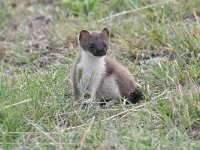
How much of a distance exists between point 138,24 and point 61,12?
2474 millimetres

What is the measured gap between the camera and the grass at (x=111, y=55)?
5.59 metres

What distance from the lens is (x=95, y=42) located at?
699cm

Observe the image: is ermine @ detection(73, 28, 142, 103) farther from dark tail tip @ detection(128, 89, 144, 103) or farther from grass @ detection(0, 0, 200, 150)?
grass @ detection(0, 0, 200, 150)

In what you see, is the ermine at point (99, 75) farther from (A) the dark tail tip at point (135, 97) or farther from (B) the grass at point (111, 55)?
(B) the grass at point (111, 55)

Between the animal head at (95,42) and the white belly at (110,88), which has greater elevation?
the animal head at (95,42)

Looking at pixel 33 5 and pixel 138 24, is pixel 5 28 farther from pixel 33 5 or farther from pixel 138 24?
pixel 138 24

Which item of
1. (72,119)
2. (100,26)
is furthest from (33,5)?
(72,119)

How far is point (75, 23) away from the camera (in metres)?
10.2

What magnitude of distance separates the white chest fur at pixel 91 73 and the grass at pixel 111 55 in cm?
27

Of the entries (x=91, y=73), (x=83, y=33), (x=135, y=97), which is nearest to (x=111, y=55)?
(x=83, y=33)

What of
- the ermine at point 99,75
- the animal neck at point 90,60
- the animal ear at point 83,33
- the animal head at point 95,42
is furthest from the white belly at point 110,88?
the animal ear at point 83,33

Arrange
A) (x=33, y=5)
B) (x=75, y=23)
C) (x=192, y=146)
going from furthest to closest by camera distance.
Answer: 1. (x=33, y=5)
2. (x=75, y=23)
3. (x=192, y=146)

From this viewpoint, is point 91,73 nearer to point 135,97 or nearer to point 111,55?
point 135,97

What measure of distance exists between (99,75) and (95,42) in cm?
36
